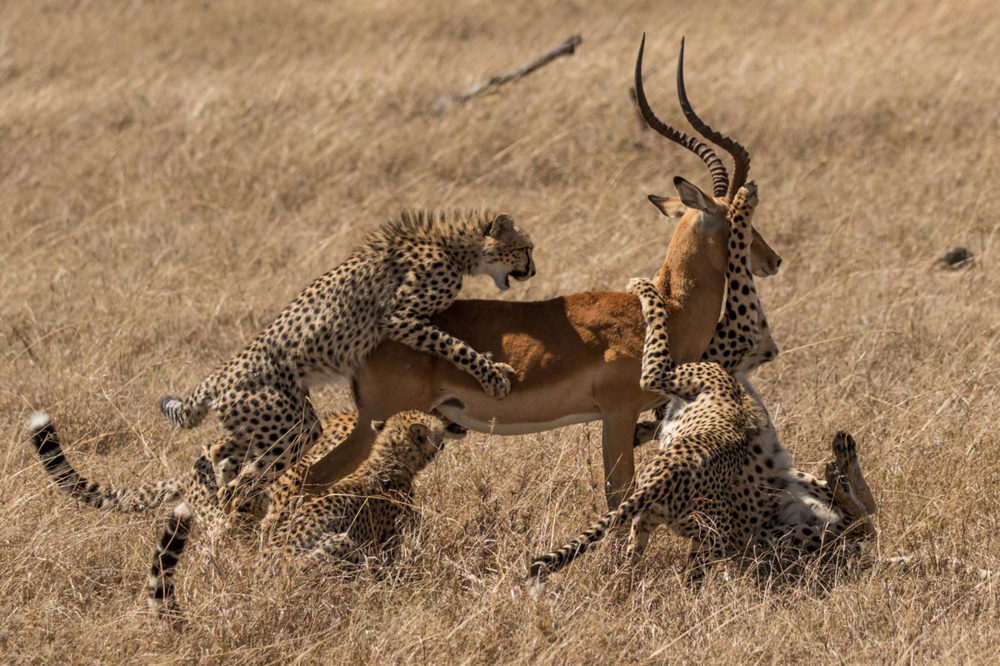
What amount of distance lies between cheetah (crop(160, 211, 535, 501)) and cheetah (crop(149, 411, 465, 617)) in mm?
233

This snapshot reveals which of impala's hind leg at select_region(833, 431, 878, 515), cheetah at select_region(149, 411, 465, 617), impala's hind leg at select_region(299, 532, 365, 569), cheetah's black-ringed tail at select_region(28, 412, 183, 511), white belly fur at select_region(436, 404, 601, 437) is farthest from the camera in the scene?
white belly fur at select_region(436, 404, 601, 437)

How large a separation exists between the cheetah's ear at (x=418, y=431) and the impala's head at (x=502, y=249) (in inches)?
36.8

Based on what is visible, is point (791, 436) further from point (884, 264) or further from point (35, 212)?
point (35, 212)

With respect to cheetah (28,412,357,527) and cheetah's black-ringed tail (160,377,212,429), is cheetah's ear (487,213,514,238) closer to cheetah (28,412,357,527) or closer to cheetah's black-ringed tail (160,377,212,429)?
cheetah (28,412,357,527)

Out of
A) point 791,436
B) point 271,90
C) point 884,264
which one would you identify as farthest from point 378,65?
point 791,436

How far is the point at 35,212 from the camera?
1109 centimetres

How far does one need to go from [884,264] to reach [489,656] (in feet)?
19.7

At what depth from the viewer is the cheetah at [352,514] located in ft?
15.7

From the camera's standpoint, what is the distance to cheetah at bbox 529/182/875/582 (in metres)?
5.34

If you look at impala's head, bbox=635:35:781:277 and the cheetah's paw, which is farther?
impala's head, bbox=635:35:781:277

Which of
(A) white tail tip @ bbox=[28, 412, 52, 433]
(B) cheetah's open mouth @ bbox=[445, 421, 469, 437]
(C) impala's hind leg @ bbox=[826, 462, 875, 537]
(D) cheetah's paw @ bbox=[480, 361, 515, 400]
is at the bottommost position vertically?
(C) impala's hind leg @ bbox=[826, 462, 875, 537]

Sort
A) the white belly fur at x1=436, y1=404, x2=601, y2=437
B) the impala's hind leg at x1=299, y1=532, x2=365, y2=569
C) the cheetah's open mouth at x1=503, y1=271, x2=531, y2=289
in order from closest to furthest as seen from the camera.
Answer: the impala's hind leg at x1=299, y1=532, x2=365, y2=569, the white belly fur at x1=436, y1=404, x2=601, y2=437, the cheetah's open mouth at x1=503, y1=271, x2=531, y2=289

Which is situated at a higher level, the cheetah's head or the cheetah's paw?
the cheetah's paw

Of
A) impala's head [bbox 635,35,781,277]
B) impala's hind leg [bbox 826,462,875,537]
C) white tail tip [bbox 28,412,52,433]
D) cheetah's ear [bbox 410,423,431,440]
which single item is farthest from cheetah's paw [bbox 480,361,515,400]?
white tail tip [bbox 28,412,52,433]
